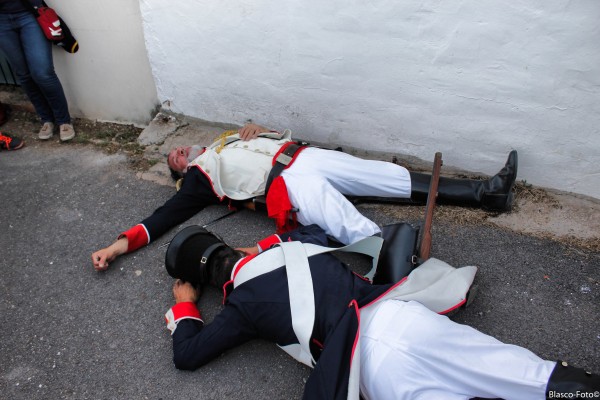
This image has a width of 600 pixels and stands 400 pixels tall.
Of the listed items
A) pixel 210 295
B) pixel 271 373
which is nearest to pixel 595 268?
pixel 271 373

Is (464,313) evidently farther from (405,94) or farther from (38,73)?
(38,73)

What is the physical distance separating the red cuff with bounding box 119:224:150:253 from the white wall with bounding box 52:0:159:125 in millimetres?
1526

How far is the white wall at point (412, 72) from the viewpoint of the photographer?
2.65m

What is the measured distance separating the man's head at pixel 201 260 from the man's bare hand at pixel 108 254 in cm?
56

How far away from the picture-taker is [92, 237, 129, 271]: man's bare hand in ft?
9.22

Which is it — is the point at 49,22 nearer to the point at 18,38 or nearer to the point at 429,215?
the point at 18,38

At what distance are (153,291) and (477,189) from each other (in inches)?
81.3

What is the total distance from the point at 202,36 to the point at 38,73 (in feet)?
4.81

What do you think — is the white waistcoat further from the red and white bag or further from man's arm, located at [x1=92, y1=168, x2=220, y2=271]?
the red and white bag

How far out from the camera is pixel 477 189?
2973mm

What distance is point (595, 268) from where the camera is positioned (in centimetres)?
258

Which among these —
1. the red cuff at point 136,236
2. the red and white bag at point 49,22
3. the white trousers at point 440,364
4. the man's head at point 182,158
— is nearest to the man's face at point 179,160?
the man's head at point 182,158

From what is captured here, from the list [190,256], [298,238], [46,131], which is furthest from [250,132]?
[46,131]

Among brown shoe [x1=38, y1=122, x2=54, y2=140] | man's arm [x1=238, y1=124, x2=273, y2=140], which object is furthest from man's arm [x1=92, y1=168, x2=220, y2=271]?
brown shoe [x1=38, y1=122, x2=54, y2=140]
